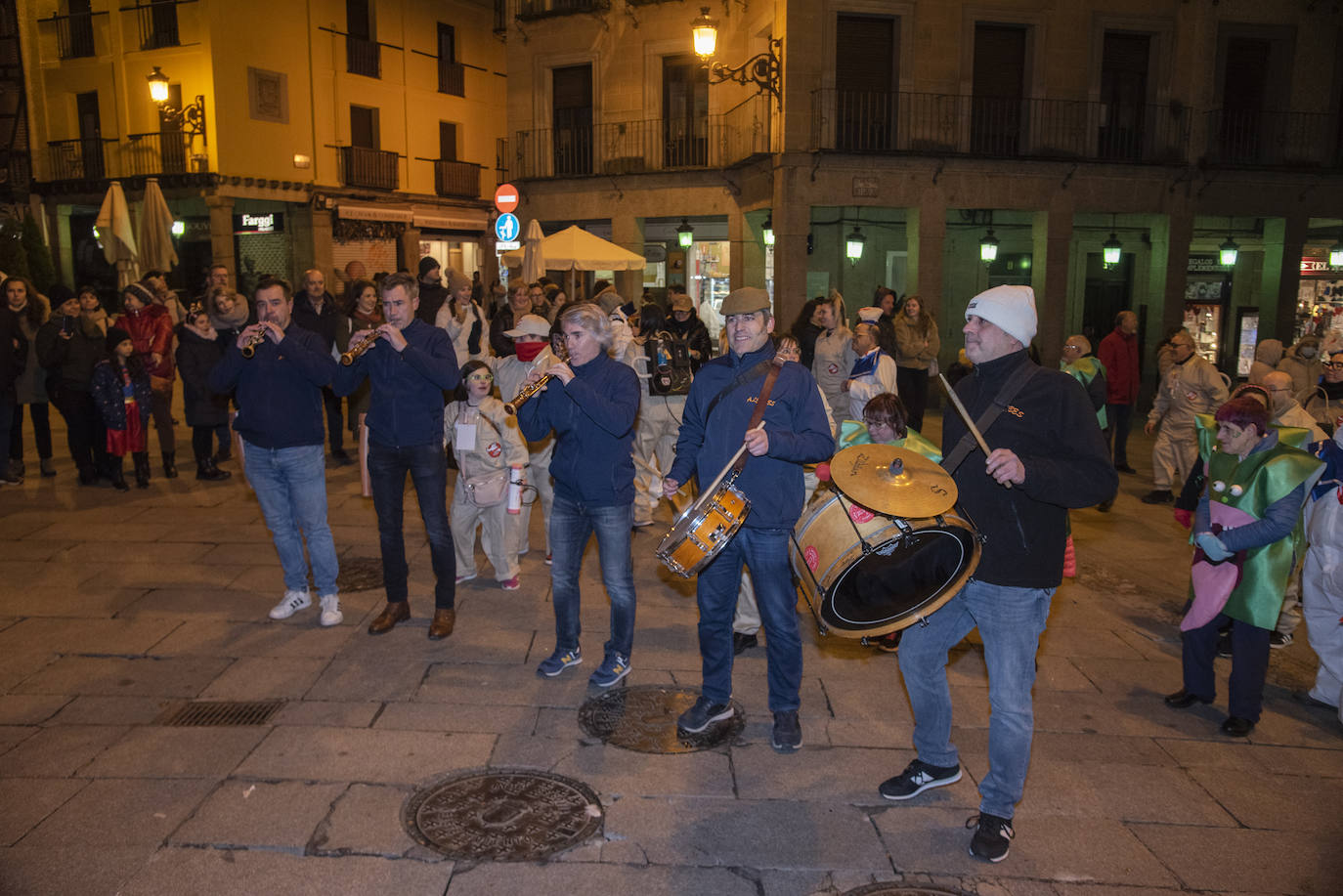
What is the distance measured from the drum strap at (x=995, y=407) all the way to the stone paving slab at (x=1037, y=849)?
152cm

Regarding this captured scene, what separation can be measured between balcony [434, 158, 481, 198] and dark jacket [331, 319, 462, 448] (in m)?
28.4

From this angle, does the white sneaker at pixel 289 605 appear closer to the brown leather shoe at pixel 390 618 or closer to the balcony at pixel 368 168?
the brown leather shoe at pixel 390 618

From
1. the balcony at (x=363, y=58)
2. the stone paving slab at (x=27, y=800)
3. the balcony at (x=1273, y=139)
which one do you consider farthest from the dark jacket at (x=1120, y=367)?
the balcony at (x=363, y=58)

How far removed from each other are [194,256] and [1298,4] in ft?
96.8

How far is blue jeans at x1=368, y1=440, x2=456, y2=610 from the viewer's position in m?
5.95

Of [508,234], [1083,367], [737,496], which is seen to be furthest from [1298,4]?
[737,496]

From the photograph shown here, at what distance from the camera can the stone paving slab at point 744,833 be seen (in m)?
3.83

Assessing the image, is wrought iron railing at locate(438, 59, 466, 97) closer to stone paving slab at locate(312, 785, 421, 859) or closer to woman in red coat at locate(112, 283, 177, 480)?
woman in red coat at locate(112, 283, 177, 480)

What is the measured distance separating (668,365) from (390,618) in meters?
2.92

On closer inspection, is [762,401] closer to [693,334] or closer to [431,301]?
[693,334]

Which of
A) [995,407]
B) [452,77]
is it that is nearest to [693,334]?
[995,407]

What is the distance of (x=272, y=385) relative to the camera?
6.07 metres

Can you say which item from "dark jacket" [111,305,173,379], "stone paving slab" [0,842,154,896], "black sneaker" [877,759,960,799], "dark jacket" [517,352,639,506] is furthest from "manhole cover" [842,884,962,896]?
"dark jacket" [111,305,173,379]

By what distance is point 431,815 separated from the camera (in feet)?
13.4
